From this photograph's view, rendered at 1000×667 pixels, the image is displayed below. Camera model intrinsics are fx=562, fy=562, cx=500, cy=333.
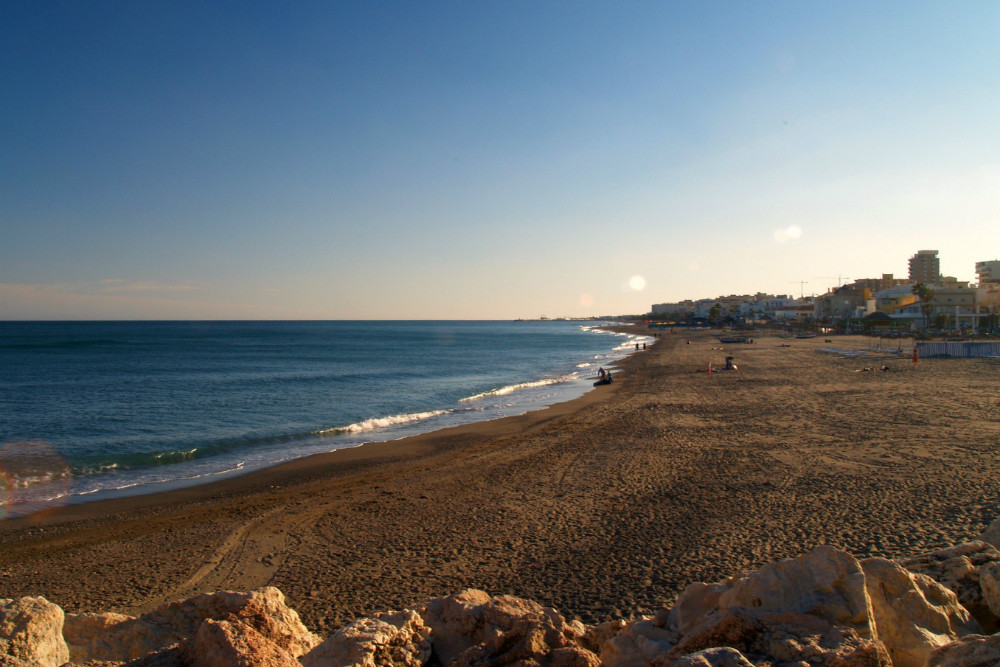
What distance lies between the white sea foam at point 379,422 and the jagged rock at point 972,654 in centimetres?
1843

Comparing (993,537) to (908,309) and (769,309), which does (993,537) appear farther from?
(769,309)

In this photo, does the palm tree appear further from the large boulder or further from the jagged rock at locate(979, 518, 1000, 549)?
the large boulder

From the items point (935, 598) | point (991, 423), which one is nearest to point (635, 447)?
point (991, 423)

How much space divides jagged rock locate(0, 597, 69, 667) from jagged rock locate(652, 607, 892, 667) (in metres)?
3.87

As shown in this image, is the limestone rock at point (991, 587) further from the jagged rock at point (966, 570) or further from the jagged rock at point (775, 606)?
the jagged rock at point (775, 606)

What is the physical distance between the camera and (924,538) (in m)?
7.71

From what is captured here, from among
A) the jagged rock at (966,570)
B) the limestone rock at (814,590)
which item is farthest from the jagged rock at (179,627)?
the jagged rock at (966,570)

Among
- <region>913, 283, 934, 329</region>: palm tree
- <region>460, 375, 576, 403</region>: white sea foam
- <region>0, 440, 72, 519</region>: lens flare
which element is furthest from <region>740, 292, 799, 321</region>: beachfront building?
<region>0, 440, 72, 519</region>: lens flare

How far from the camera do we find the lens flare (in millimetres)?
11977

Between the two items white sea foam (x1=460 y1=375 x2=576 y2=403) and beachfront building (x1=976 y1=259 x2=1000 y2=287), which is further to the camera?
beachfront building (x1=976 y1=259 x2=1000 y2=287)

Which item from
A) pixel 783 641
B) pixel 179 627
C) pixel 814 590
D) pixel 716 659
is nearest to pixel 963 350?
pixel 814 590

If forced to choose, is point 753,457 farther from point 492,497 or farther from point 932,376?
point 932,376

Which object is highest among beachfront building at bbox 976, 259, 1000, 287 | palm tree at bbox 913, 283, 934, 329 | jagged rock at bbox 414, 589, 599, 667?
beachfront building at bbox 976, 259, 1000, 287

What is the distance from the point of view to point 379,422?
21406 mm
